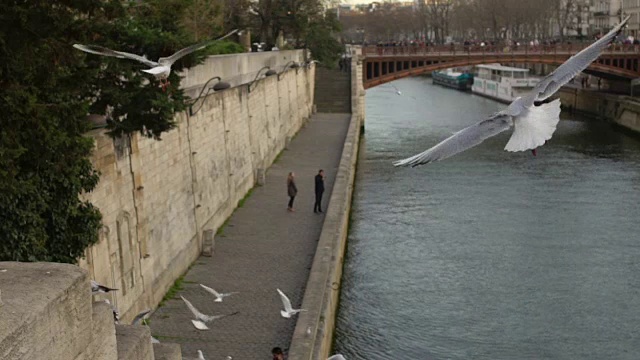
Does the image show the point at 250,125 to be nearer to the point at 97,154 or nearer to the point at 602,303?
the point at 602,303

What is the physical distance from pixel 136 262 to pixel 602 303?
28.3 ft

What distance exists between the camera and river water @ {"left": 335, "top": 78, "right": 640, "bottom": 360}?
16047 mm

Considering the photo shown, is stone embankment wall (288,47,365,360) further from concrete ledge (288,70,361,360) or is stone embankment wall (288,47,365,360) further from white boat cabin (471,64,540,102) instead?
white boat cabin (471,64,540,102)

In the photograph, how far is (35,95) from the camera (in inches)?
396

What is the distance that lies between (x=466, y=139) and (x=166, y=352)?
3.45 m

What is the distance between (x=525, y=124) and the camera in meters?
7.64

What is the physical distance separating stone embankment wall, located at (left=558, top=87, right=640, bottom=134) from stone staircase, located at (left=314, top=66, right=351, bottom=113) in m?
13.4

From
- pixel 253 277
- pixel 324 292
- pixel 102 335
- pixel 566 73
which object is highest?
pixel 566 73

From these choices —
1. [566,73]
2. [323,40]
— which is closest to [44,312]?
[566,73]

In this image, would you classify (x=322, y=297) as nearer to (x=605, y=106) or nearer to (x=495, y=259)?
(x=495, y=259)

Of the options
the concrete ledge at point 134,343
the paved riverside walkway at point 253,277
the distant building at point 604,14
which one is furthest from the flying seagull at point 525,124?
the distant building at point 604,14

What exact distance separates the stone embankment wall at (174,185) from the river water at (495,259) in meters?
2.96

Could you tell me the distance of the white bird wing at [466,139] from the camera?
734cm

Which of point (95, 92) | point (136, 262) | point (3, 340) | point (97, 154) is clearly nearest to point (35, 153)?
point (97, 154)
